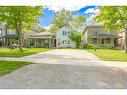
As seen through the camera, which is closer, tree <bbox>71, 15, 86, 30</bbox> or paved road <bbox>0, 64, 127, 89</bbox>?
paved road <bbox>0, 64, 127, 89</bbox>

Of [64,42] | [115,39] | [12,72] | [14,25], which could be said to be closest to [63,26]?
[64,42]

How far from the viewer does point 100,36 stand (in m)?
36.7

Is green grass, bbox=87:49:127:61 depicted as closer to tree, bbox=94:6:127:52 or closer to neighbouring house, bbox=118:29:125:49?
tree, bbox=94:6:127:52

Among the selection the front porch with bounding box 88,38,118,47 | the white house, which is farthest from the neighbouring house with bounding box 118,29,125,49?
the white house

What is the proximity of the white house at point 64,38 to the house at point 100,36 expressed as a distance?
293 centimetres

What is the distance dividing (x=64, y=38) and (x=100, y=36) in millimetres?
5007

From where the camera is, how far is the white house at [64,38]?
3637cm

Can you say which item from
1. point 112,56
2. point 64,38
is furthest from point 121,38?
point 112,56

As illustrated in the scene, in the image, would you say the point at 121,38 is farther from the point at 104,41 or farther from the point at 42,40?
the point at 42,40

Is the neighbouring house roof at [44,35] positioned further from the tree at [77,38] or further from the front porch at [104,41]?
the front porch at [104,41]

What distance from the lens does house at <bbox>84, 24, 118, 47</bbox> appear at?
3678cm

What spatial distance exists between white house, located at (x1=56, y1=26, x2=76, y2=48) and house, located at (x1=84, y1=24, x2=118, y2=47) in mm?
2928

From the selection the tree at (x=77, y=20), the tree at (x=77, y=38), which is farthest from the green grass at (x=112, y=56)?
the tree at (x=77, y=38)
